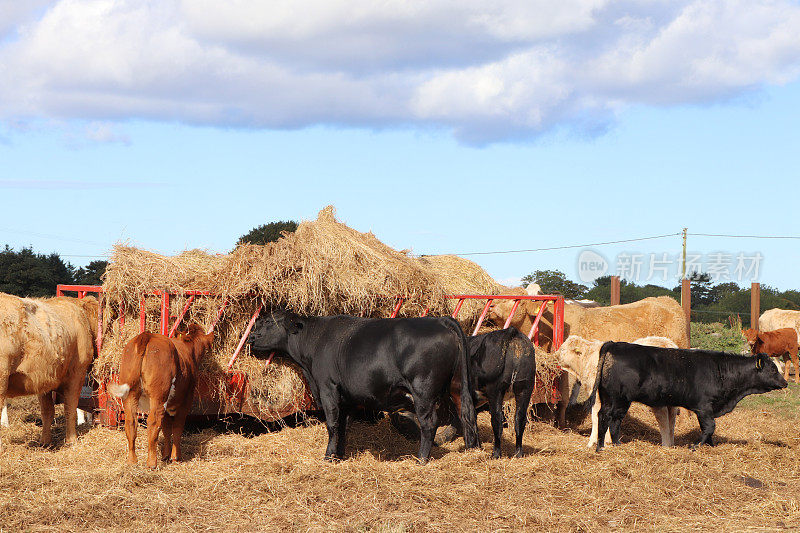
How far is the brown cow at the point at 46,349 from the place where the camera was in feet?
27.0

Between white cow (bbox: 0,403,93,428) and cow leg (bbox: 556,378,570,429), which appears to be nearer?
white cow (bbox: 0,403,93,428)

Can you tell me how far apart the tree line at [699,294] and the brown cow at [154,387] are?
27.0 m

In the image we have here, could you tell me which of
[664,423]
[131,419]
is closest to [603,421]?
[664,423]

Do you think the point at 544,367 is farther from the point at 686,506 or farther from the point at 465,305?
the point at 686,506

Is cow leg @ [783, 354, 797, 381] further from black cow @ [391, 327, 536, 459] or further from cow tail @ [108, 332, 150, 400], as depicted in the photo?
cow tail @ [108, 332, 150, 400]

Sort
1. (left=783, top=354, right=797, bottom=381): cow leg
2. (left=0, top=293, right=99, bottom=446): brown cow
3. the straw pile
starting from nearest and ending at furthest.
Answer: (left=0, top=293, right=99, bottom=446): brown cow < the straw pile < (left=783, top=354, right=797, bottom=381): cow leg

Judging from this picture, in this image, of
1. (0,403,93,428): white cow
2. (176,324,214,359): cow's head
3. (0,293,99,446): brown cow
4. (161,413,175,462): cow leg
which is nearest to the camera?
(161,413,175,462): cow leg

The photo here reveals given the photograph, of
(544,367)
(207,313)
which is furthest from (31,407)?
(544,367)

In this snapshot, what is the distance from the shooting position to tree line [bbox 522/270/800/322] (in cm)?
3425

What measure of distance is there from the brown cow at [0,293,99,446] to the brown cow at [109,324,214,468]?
159 centimetres

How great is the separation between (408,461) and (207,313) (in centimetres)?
282

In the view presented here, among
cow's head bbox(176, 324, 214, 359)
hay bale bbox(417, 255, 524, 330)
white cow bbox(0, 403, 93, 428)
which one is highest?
hay bale bbox(417, 255, 524, 330)

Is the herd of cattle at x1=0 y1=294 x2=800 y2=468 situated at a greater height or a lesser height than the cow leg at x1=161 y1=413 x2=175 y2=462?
greater

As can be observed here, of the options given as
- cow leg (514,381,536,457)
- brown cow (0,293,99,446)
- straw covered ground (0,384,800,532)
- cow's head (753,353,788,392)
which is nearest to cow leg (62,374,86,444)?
brown cow (0,293,99,446)
